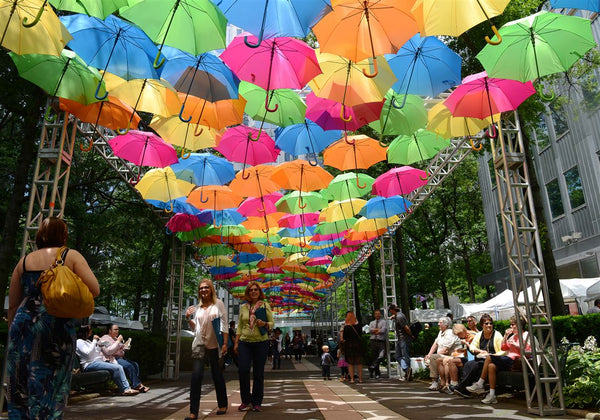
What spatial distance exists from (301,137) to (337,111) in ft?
5.86

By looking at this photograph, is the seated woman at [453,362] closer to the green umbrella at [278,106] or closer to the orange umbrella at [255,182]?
the orange umbrella at [255,182]

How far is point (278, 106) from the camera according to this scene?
26.1 feet

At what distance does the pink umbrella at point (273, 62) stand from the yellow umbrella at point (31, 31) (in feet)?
6.63

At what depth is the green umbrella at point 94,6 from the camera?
5.22 m

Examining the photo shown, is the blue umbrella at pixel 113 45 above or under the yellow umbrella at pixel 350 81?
above

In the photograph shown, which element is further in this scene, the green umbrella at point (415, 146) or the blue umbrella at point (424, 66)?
the green umbrella at point (415, 146)

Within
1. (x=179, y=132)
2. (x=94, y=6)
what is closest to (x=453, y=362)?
(x=179, y=132)

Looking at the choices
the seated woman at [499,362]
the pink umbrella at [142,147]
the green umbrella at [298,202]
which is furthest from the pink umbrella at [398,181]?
the pink umbrella at [142,147]

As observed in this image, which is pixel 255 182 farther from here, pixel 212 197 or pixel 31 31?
pixel 31 31

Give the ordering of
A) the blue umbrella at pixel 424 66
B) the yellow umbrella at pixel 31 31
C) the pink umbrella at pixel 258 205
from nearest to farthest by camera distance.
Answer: the yellow umbrella at pixel 31 31 → the blue umbrella at pixel 424 66 → the pink umbrella at pixel 258 205

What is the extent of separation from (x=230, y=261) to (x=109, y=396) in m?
8.72

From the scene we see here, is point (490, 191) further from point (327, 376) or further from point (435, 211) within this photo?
point (327, 376)

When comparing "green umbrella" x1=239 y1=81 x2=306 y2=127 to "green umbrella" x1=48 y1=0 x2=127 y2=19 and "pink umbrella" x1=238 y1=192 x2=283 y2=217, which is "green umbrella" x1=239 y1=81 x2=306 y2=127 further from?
"pink umbrella" x1=238 y1=192 x2=283 y2=217

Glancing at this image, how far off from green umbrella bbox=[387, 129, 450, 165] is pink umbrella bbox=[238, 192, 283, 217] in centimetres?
339
